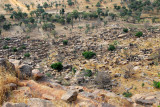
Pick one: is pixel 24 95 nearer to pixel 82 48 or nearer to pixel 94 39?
pixel 82 48

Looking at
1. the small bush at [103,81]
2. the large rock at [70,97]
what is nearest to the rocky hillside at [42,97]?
the large rock at [70,97]

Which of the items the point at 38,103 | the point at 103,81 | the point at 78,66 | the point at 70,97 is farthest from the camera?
the point at 78,66

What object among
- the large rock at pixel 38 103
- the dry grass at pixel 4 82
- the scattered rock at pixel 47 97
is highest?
the dry grass at pixel 4 82

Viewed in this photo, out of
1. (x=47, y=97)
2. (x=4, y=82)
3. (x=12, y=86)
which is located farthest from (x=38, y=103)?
(x=4, y=82)

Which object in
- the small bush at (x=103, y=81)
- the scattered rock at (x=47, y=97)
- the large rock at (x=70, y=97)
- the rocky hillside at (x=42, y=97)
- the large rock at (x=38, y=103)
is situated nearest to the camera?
the large rock at (x=38, y=103)

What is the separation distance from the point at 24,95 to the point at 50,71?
9501 millimetres

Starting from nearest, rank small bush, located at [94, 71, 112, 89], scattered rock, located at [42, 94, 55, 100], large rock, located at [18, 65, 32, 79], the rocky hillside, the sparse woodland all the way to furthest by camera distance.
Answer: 1. the rocky hillside
2. scattered rock, located at [42, 94, 55, 100]
3. the sparse woodland
4. large rock, located at [18, 65, 32, 79]
5. small bush, located at [94, 71, 112, 89]

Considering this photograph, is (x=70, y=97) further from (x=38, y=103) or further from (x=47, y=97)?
(x=38, y=103)

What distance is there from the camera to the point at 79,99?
19.8ft

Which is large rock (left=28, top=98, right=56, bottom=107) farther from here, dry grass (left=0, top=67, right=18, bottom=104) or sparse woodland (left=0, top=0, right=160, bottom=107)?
dry grass (left=0, top=67, right=18, bottom=104)

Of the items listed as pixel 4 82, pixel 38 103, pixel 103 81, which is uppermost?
pixel 4 82

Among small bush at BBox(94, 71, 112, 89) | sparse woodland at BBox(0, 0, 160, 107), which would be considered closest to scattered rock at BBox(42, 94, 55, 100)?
sparse woodland at BBox(0, 0, 160, 107)

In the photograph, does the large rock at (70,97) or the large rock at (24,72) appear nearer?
the large rock at (70,97)

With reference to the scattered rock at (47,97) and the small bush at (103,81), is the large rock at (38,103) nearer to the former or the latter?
the scattered rock at (47,97)
